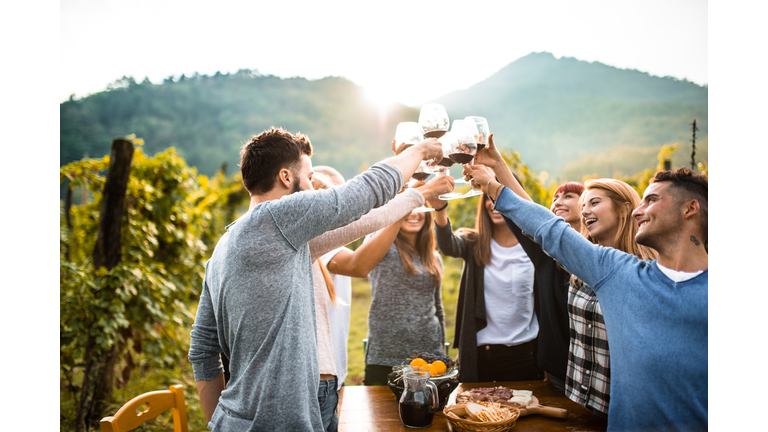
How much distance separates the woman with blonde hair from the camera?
170 centimetres

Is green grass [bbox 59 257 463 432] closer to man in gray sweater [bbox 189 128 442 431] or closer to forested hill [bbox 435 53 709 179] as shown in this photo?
man in gray sweater [bbox 189 128 442 431]

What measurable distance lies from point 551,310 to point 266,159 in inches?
65.1

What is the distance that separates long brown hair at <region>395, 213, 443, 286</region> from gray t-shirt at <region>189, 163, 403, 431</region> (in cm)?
153

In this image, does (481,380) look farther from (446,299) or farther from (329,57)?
(446,299)

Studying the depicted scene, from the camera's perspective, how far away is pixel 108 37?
3.27 meters

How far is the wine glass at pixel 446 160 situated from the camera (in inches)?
62.4

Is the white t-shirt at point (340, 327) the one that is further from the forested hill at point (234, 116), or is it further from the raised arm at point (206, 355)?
the forested hill at point (234, 116)

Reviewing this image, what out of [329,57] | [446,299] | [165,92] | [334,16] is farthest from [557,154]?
[165,92]

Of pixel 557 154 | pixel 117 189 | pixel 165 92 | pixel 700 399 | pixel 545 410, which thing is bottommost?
pixel 545 410

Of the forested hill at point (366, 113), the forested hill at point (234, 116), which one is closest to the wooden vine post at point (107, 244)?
the forested hill at point (366, 113)

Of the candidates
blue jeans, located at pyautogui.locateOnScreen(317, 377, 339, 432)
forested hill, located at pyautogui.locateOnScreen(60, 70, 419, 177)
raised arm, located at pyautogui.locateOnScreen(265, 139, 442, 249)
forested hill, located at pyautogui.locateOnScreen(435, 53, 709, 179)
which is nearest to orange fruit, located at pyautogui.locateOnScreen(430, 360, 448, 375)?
blue jeans, located at pyautogui.locateOnScreen(317, 377, 339, 432)

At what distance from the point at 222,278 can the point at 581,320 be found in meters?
1.54

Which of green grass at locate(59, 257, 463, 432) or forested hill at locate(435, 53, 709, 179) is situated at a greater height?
forested hill at locate(435, 53, 709, 179)

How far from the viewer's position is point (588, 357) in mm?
1758
